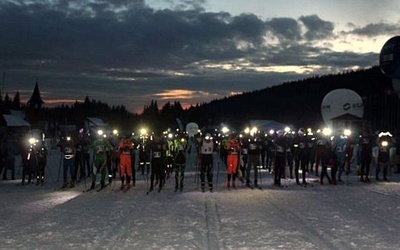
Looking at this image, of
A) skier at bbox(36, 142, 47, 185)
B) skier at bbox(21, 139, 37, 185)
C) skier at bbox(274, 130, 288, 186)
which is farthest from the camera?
skier at bbox(21, 139, 37, 185)

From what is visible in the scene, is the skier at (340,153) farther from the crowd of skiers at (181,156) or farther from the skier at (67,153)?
the skier at (67,153)

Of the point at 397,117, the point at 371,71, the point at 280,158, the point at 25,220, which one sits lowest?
the point at 25,220

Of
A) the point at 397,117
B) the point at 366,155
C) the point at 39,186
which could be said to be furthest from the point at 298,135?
the point at 397,117

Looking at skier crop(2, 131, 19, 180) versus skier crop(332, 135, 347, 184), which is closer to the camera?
skier crop(332, 135, 347, 184)

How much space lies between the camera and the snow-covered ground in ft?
33.4

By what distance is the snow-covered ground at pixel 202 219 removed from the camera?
10180mm

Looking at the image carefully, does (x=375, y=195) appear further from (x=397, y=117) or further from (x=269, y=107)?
(x=269, y=107)

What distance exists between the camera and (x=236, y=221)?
12.6 m

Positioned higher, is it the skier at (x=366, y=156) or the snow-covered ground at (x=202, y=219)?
the skier at (x=366, y=156)

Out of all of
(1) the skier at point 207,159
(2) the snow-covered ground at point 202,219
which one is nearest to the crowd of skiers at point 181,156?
(1) the skier at point 207,159

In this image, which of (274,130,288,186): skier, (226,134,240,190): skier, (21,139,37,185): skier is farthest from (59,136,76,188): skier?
(274,130,288,186): skier

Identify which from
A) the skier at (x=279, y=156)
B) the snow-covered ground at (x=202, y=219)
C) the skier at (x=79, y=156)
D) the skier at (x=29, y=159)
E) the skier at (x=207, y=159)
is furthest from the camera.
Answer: the skier at (x=29, y=159)

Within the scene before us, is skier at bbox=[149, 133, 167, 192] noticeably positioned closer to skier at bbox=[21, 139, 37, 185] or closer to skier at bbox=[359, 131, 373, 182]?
skier at bbox=[21, 139, 37, 185]

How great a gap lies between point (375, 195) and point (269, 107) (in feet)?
549
